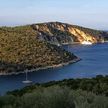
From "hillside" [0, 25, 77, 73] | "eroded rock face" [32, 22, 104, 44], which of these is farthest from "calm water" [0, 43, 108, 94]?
"eroded rock face" [32, 22, 104, 44]

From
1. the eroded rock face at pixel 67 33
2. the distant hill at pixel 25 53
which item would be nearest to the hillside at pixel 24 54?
the distant hill at pixel 25 53

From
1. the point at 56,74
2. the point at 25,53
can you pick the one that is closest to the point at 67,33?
the point at 25,53

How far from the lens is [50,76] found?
2544 inches

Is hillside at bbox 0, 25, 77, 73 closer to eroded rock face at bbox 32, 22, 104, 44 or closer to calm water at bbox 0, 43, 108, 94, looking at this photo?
calm water at bbox 0, 43, 108, 94

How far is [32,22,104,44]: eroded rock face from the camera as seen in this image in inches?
6029

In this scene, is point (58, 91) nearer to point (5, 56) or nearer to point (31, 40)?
point (5, 56)

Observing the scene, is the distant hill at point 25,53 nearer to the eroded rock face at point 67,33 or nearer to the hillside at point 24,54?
the hillside at point 24,54

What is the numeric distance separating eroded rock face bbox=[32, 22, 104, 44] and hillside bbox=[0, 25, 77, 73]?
5192cm

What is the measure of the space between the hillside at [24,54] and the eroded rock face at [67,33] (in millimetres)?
51916

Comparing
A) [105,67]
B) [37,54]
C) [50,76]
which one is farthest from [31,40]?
[50,76]

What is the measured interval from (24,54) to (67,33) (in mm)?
79379

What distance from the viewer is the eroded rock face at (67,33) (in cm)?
→ 15312

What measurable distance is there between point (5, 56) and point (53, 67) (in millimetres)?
10114

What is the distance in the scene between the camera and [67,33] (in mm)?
162625
